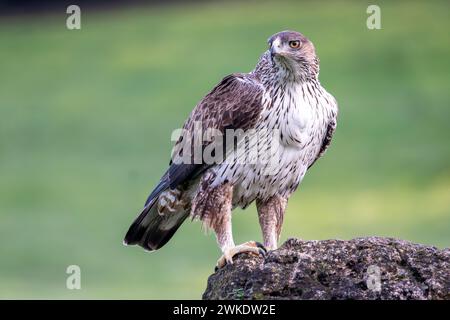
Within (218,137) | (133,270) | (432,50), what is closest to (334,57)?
(432,50)

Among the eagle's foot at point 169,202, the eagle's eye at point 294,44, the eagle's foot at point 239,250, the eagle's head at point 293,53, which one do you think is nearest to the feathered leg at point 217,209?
the eagle's foot at point 169,202

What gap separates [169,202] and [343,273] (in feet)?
8.57

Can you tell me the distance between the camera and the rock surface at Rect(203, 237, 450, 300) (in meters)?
9.00

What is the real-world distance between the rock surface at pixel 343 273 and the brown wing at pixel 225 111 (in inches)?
66.4

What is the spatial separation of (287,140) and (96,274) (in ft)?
49.7

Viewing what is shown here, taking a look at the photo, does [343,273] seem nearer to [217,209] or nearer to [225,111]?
[217,209]

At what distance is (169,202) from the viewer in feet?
37.4

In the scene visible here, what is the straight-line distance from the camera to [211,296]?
9.36 meters

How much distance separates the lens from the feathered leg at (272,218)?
36.9 ft

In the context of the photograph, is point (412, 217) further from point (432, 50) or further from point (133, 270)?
point (432, 50)

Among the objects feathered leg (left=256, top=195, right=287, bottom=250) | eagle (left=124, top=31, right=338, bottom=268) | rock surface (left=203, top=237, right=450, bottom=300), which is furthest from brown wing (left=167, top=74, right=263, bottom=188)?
rock surface (left=203, top=237, right=450, bottom=300)

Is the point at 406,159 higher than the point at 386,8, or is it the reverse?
the point at 386,8

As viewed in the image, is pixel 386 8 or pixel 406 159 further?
pixel 386 8
